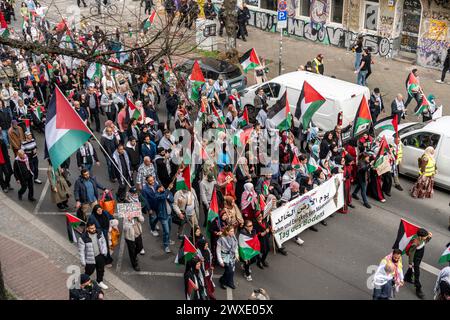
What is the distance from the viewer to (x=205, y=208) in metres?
12.5

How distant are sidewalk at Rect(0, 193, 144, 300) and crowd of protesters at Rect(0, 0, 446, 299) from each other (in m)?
0.51

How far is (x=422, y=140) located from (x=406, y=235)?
4.72m

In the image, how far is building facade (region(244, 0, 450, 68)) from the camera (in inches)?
864

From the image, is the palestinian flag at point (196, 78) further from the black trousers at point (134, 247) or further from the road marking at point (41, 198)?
the black trousers at point (134, 247)

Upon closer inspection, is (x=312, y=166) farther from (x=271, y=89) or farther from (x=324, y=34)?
(x=324, y=34)

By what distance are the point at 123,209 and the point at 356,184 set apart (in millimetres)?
6435

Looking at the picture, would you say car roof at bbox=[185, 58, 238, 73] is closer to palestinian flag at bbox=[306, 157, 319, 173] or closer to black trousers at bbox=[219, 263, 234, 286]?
palestinian flag at bbox=[306, 157, 319, 173]

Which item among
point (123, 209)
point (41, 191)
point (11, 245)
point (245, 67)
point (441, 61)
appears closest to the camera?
point (123, 209)

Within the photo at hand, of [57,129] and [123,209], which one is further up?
[57,129]

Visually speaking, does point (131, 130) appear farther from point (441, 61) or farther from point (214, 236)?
point (441, 61)

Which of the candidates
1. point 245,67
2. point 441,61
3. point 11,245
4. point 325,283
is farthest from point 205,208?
point 441,61

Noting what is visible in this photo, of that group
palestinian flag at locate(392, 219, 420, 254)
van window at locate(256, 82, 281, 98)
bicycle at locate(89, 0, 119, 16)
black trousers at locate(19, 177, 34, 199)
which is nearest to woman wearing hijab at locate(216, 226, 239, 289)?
palestinian flag at locate(392, 219, 420, 254)

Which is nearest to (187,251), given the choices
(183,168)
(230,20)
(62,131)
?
(183,168)

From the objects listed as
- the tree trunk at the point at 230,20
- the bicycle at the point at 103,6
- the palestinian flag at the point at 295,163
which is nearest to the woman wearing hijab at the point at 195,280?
the palestinian flag at the point at 295,163
